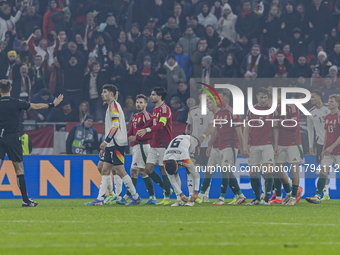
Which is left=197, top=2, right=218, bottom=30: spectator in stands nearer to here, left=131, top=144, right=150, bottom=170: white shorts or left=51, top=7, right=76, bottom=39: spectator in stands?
left=51, top=7, right=76, bottom=39: spectator in stands

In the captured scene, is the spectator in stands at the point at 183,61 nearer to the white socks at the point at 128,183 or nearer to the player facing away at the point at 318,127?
the player facing away at the point at 318,127

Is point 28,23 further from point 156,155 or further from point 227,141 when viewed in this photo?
point 227,141

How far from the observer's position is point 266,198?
10.3m

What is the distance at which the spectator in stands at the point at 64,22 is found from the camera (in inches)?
711

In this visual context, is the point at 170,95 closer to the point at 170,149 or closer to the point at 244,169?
the point at 244,169

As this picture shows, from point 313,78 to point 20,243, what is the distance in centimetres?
1211

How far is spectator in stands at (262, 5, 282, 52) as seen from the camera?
57.0 feet

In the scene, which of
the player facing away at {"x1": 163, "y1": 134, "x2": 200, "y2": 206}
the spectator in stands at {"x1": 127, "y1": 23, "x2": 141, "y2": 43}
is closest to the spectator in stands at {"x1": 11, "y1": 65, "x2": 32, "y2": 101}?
the spectator in stands at {"x1": 127, "y1": 23, "x2": 141, "y2": 43}

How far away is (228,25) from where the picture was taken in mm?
17766

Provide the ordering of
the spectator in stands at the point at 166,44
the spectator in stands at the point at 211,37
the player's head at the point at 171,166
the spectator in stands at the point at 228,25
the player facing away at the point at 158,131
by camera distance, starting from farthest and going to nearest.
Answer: the spectator in stands at the point at 228,25, the spectator in stands at the point at 166,44, the spectator in stands at the point at 211,37, the player facing away at the point at 158,131, the player's head at the point at 171,166

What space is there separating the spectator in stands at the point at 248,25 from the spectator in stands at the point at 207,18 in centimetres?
81

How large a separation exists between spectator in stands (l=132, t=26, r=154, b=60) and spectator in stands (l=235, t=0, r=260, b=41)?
300cm

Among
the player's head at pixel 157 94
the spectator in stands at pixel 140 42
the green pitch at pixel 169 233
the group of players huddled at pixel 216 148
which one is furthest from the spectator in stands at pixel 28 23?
the green pitch at pixel 169 233

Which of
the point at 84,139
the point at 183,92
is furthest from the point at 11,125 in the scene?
the point at 183,92
